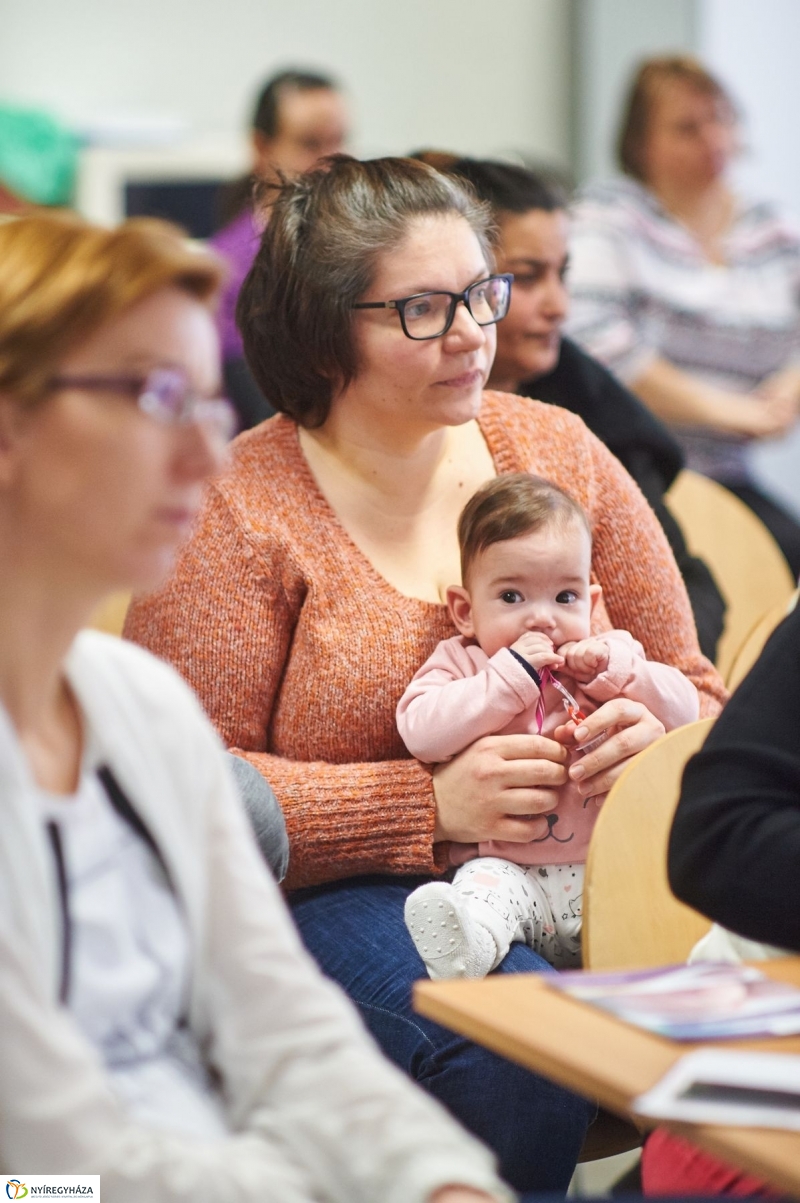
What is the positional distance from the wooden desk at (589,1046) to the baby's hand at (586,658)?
0.65m

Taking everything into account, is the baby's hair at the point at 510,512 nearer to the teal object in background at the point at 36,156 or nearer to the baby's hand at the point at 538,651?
the baby's hand at the point at 538,651

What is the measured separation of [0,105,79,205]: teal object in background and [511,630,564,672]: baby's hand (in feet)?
11.0

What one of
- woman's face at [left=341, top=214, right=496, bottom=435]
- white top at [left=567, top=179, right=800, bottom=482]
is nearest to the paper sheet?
woman's face at [left=341, top=214, right=496, bottom=435]

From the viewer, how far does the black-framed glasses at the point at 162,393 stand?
920 millimetres

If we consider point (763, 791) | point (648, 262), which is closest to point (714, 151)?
point (648, 262)

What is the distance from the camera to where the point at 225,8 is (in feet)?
16.2

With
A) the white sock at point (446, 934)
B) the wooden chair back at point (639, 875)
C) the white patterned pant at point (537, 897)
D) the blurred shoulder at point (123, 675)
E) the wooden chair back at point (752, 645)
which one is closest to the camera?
the blurred shoulder at point (123, 675)

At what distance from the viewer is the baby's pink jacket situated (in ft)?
5.67

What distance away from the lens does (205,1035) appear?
1.05m

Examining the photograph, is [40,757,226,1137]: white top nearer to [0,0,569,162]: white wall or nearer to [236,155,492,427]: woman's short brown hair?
[236,155,492,427]: woman's short brown hair

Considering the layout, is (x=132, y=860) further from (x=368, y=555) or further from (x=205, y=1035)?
(x=368, y=555)

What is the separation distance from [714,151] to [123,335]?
3.23 meters

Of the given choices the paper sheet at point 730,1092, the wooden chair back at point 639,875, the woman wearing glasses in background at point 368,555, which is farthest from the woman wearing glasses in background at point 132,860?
the woman wearing glasses in background at point 368,555

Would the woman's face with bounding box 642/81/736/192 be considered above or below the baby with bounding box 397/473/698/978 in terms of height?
above
